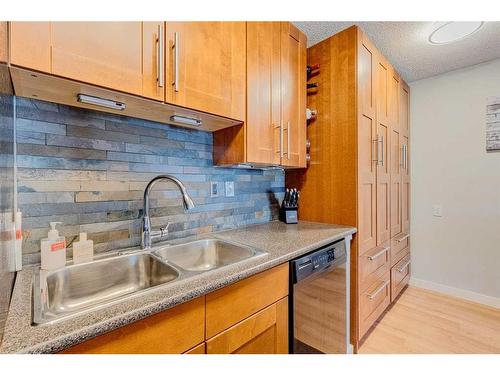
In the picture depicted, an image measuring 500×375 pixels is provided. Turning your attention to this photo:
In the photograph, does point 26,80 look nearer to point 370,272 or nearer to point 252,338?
point 252,338

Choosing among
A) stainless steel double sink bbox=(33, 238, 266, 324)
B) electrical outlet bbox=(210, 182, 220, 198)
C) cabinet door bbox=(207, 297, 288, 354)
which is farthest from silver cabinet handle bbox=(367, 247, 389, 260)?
electrical outlet bbox=(210, 182, 220, 198)

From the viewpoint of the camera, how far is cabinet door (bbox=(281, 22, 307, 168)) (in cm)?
151

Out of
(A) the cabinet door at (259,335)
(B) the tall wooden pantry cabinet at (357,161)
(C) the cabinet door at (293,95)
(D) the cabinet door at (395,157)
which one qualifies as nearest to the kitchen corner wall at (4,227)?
(A) the cabinet door at (259,335)

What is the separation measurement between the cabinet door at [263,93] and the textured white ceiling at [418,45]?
0.46 metres

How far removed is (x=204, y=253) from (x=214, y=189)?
1.33 feet

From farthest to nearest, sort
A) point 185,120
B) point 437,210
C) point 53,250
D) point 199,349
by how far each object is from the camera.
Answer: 1. point 437,210
2. point 185,120
3. point 53,250
4. point 199,349

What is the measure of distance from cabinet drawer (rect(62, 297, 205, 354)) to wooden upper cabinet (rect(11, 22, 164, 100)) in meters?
0.76

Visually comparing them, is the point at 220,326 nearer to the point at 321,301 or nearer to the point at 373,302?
the point at 321,301

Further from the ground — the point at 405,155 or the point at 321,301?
the point at 405,155

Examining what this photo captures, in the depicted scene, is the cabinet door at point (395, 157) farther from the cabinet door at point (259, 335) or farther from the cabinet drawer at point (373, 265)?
the cabinet door at point (259, 335)

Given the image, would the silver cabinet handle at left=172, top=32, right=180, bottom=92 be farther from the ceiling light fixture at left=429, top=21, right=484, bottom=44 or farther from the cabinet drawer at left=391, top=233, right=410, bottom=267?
the cabinet drawer at left=391, top=233, right=410, bottom=267

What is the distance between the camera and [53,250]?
2.89 feet

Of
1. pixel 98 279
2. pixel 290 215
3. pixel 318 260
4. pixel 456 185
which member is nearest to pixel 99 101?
pixel 98 279

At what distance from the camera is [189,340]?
741 millimetres
